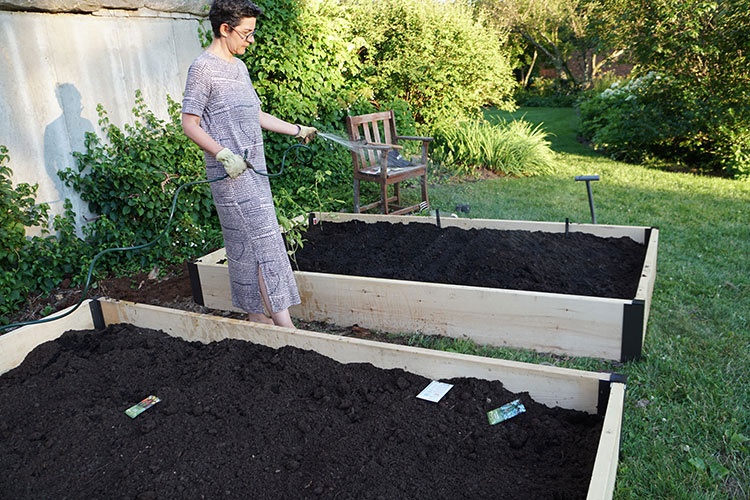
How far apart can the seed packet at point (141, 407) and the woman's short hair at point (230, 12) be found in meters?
1.62

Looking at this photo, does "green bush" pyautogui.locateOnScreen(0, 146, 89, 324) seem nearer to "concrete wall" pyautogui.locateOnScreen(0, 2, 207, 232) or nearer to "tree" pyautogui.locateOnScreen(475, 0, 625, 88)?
"concrete wall" pyautogui.locateOnScreen(0, 2, 207, 232)

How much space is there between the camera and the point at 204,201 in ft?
15.1

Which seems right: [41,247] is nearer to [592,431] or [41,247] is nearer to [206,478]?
[206,478]

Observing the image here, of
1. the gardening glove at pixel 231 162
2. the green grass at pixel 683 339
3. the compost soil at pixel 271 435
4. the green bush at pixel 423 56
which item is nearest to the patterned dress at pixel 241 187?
the gardening glove at pixel 231 162

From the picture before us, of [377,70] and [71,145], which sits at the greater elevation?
[377,70]

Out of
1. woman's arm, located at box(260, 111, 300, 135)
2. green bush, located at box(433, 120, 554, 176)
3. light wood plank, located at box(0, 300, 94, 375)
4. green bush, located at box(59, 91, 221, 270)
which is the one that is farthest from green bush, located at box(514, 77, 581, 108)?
light wood plank, located at box(0, 300, 94, 375)

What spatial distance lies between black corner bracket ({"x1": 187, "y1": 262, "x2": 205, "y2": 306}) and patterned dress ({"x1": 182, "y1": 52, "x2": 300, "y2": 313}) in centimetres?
73

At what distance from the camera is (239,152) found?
259cm

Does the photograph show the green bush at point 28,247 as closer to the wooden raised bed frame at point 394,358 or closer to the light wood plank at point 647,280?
the wooden raised bed frame at point 394,358

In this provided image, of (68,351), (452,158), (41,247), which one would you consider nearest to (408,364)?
(68,351)

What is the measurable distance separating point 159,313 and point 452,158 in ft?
18.7

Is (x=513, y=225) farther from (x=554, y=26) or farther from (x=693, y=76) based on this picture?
(x=554, y=26)

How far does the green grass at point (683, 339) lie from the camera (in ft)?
6.25

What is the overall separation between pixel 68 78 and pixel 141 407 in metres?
2.78
